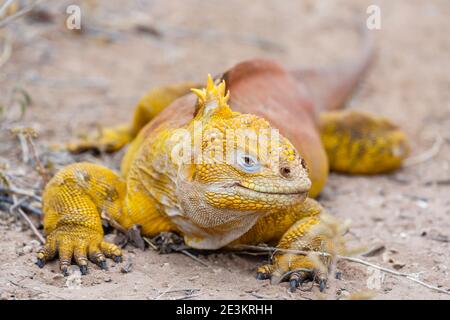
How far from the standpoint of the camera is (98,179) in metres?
5.44

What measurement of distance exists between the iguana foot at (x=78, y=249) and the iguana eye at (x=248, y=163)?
119 centimetres

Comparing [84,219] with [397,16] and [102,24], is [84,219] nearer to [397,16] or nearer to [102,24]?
[102,24]

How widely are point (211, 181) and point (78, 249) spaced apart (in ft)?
3.62

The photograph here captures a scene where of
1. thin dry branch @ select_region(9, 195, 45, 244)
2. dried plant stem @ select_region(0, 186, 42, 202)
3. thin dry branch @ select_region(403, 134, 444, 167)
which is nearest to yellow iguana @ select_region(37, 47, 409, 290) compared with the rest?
thin dry branch @ select_region(9, 195, 45, 244)

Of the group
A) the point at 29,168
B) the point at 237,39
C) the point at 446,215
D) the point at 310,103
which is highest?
the point at 237,39

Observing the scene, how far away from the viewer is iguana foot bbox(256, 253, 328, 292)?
475 centimetres

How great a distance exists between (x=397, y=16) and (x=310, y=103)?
19.2 ft

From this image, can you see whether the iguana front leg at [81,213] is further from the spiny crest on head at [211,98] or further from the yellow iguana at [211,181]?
the spiny crest on head at [211,98]

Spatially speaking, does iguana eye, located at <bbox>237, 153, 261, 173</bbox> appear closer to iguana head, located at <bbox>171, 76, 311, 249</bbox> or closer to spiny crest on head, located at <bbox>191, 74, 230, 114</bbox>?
iguana head, located at <bbox>171, 76, 311, 249</bbox>

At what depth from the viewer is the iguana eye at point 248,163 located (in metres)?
4.37

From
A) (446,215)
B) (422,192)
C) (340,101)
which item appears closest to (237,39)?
(340,101)

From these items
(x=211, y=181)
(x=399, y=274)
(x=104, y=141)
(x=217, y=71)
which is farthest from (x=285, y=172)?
(x=217, y=71)

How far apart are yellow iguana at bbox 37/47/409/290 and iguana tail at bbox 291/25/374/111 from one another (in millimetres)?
1219

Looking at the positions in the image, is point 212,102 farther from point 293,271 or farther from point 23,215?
point 23,215
